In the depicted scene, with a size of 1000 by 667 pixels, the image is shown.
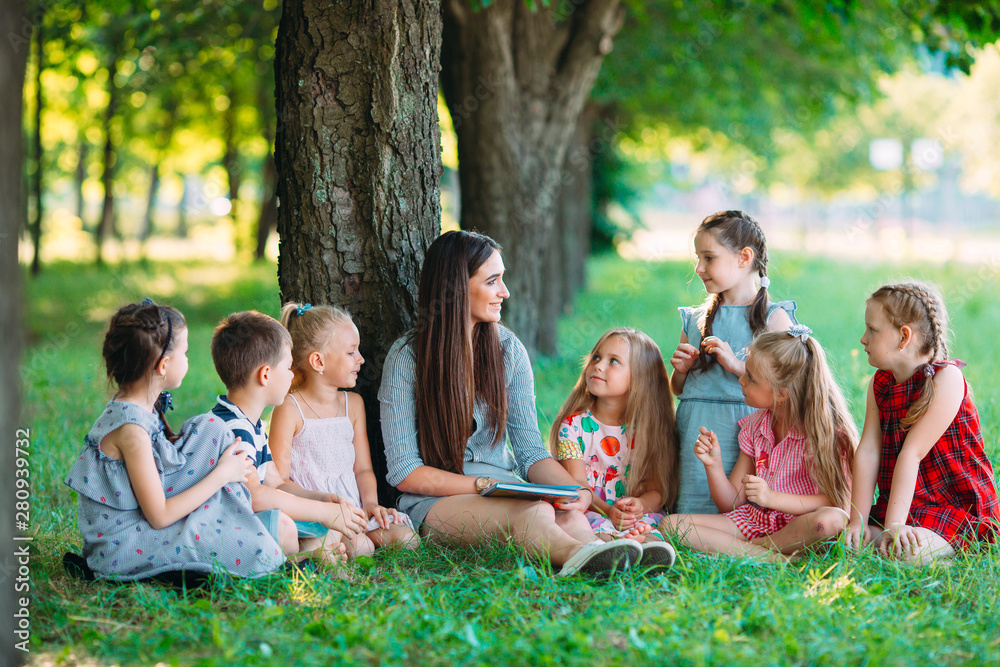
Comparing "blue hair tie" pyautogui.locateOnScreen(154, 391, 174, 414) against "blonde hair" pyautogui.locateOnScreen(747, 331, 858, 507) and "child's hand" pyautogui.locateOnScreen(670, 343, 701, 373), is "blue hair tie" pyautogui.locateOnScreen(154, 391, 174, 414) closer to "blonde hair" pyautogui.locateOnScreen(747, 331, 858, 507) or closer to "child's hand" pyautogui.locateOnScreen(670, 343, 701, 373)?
"child's hand" pyautogui.locateOnScreen(670, 343, 701, 373)

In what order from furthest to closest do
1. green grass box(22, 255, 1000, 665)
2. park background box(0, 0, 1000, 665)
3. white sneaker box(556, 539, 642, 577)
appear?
white sneaker box(556, 539, 642, 577), park background box(0, 0, 1000, 665), green grass box(22, 255, 1000, 665)

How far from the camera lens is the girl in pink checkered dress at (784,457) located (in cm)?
368

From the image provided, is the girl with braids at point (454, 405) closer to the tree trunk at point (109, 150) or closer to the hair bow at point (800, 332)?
the hair bow at point (800, 332)

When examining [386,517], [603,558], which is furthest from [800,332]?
[386,517]

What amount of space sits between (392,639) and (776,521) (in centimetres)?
193

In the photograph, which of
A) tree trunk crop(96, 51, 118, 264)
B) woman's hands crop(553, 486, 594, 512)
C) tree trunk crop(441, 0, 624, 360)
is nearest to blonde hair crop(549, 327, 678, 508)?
woman's hands crop(553, 486, 594, 512)

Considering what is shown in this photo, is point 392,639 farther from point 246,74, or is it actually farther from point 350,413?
point 246,74

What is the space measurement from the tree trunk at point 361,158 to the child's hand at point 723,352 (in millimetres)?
1425

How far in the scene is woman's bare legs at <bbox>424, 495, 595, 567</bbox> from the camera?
11.1 feet

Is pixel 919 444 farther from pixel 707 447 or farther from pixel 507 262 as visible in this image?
pixel 507 262

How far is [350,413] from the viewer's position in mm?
3822

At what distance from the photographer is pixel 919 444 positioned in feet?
11.5

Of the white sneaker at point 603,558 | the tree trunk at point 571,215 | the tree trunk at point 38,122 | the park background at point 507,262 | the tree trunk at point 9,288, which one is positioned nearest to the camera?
the tree trunk at point 9,288

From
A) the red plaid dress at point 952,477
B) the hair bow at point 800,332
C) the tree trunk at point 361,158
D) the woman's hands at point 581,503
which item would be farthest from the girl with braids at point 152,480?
the red plaid dress at point 952,477
